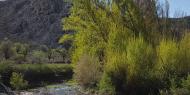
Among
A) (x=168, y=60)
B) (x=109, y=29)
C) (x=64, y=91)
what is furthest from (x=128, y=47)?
Result: (x=64, y=91)

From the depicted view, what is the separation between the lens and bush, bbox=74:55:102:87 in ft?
82.6

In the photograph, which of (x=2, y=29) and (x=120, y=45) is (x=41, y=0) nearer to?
(x=2, y=29)

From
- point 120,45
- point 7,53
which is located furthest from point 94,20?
point 7,53

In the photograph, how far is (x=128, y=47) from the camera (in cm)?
2106

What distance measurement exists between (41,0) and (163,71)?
124m

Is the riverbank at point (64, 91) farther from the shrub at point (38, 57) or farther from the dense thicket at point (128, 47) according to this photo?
the shrub at point (38, 57)

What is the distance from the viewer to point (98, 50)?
27.7m

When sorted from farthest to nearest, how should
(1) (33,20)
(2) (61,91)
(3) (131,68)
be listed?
(1) (33,20) → (2) (61,91) → (3) (131,68)

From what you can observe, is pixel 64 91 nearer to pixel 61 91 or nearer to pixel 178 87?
pixel 61 91

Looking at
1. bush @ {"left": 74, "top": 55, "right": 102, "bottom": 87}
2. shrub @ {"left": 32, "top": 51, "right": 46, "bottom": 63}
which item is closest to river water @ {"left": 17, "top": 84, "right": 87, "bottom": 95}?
bush @ {"left": 74, "top": 55, "right": 102, "bottom": 87}

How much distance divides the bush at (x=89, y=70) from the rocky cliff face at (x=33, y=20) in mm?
82973

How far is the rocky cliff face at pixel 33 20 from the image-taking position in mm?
116812

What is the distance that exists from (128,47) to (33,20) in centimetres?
10918

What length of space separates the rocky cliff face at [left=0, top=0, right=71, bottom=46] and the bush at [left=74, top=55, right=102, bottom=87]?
8297cm
